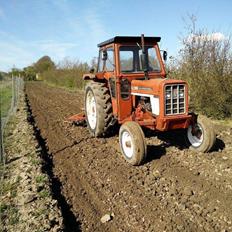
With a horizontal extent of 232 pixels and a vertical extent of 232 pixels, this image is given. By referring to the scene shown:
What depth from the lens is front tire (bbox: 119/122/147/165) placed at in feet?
17.9

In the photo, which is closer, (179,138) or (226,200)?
(226,200)

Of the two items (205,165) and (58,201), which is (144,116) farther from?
(58,201)

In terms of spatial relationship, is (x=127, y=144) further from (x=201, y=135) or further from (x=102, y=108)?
(x=201, y=135)

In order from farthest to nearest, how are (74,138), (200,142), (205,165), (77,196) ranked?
1. (74,138)
2. (200,142)
3. (205,165)
4. (77,196)

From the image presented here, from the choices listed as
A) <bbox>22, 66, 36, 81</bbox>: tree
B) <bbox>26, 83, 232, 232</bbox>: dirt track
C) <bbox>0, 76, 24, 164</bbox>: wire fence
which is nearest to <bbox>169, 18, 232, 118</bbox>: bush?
<bbox>26, 83, 232, 232</bbox>: dirt track

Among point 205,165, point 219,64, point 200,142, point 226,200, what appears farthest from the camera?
point 219,64

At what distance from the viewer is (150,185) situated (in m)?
4.81

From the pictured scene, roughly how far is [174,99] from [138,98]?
99 centimetres

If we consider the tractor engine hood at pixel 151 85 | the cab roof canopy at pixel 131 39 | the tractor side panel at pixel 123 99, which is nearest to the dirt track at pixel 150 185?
the tractor side panel at pixel 123 99

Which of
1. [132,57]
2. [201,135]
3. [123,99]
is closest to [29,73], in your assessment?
[132,57]

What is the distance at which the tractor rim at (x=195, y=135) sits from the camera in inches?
242

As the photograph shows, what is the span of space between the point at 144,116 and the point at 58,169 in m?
1.94

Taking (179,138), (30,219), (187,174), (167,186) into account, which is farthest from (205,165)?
(30,219)

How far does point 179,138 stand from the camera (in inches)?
280
